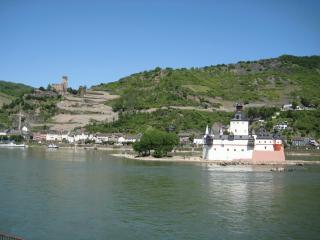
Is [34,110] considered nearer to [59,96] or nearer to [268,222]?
[59,96]

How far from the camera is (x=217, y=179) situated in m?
34.1

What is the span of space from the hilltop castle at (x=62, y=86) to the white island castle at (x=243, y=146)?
7991 centimetres

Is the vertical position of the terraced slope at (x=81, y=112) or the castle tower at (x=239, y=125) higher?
the terraced slope at (x=81, y=112)

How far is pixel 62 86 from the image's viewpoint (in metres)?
131

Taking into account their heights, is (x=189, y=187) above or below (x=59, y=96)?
below

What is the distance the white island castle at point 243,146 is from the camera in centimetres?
5112

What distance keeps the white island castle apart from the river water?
49.5 ft

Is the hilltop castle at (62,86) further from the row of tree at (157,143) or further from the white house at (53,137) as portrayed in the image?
the row of tree at (157,143)

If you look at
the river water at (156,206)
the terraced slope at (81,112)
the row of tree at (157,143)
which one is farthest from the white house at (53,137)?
the river water at (156,206)

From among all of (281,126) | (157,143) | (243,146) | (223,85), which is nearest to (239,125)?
(243,146)

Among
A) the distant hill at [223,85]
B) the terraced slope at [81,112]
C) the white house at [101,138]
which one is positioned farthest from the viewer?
the distant hill at [223,85]

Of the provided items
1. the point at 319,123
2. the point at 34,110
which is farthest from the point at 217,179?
the point at 34,110

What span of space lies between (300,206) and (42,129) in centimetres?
8834

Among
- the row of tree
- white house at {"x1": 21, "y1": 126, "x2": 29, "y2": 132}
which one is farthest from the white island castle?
white house at {"x1": 21, "y1": 126, "x2": 29, "y2": 132}
